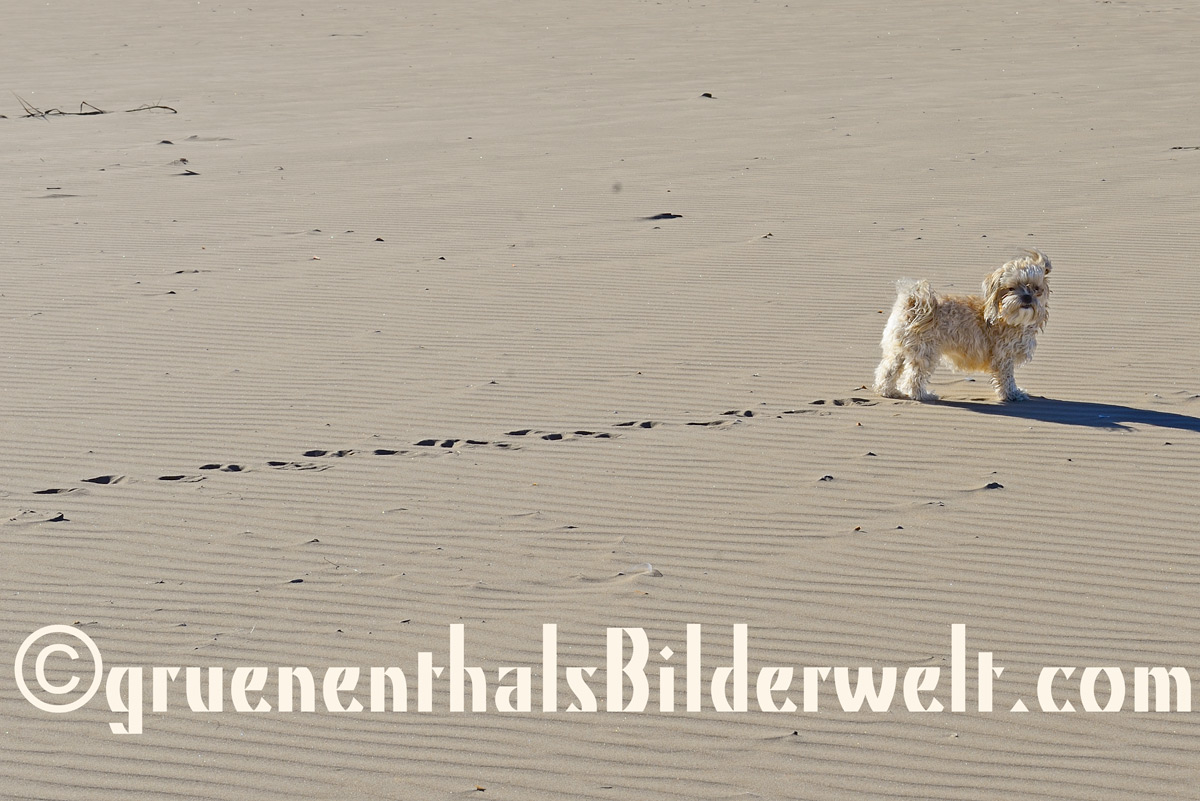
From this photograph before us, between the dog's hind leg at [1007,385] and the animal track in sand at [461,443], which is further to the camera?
the dog's hind leg at [1007,385]

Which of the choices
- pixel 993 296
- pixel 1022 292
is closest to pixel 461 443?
pixel 993 296

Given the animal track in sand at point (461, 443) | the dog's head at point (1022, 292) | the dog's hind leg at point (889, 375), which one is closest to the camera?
the animal track in sand at point (461, 443)

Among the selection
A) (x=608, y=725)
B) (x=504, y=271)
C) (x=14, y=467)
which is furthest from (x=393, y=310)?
(x=608, y=725)

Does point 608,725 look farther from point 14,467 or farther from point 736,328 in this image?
point 736,328

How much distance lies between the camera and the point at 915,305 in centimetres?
747

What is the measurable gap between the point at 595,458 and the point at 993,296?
93.7 inches

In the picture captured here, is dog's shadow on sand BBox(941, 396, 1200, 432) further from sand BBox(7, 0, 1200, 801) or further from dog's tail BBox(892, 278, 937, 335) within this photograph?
dog's tail BBox(892, 278, 937, 335)

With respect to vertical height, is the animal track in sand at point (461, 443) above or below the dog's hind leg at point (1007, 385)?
below

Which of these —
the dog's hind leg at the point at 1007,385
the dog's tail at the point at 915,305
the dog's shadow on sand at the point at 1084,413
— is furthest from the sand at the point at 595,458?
the dog's tail at the point at 915,305

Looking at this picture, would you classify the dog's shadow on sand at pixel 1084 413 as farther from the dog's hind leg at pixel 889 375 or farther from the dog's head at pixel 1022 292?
the dog's head at pixel 1022 292

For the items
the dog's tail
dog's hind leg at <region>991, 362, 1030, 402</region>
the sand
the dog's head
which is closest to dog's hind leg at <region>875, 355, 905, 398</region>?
the sand

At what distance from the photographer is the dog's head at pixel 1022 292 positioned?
718 cm

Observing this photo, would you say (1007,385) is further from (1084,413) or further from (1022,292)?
(1022,292)

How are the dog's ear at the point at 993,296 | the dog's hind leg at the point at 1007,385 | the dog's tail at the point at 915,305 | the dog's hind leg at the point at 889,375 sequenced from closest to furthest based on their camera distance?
1. the dog's ear at the point at 993,296
2. the dog's tail at the point at 915,305
3. the dog's hind leg at the point at 1007,385
4. the dog's hind leg at the point at 889,375
